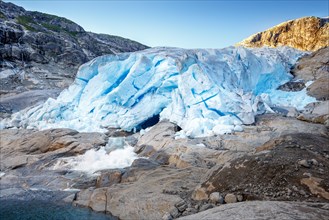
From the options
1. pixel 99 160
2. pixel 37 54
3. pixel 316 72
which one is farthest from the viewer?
pixel 37 54

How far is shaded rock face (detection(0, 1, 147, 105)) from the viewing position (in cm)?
3698

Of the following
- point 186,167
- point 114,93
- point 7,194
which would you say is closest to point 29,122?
point 114,93

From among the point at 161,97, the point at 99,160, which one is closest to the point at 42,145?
the point at 99,160

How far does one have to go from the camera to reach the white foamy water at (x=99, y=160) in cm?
1316

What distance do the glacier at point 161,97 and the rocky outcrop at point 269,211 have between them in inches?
348

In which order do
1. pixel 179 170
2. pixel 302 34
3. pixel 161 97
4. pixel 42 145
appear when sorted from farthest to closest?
pixel 302 34, pixel 161 97, pixel 42 145, pixel 179 170

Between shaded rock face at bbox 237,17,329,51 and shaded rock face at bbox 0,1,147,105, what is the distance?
29447 millimetres

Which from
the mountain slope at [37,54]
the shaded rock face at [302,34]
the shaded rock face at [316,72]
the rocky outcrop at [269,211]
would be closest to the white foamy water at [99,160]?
the rocky outcrop at [269,211]

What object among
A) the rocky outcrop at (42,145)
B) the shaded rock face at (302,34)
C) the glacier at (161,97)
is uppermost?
the shaded rock face at (302,34)

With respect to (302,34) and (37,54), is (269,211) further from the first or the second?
(302,34)

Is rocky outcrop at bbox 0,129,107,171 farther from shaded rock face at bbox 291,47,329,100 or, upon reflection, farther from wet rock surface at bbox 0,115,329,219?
shaded rock face at bbox 291,47,329,100

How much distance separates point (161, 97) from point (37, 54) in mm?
32019

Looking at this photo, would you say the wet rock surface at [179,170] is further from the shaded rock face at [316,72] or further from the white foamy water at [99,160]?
the shaded rock face at [316,72]

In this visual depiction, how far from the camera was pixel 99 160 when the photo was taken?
13750mm
